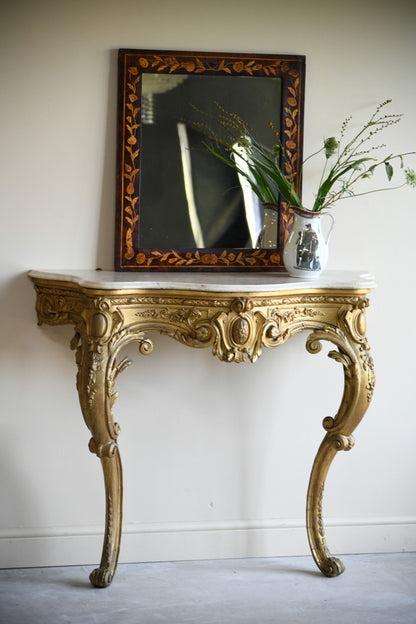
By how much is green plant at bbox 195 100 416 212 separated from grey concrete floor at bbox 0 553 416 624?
143 cm

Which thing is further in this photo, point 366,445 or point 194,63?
point 366,445

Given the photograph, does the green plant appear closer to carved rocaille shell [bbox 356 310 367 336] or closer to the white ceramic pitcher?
the white ceramic pitcher

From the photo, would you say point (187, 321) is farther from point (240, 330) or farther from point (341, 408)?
point (341, 408)

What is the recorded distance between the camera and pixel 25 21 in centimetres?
286

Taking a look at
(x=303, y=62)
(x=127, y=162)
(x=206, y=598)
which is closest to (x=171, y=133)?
(x=127, y=162)

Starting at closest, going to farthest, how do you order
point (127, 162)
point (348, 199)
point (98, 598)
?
point (98, 598) → point (127, 162) → point (348, 199)

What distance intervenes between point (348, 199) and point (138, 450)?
133cm

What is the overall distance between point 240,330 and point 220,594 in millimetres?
1013

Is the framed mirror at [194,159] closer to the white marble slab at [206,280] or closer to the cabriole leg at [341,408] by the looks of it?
the white marble slab at [206,280]

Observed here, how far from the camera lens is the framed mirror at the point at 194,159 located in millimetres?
2928

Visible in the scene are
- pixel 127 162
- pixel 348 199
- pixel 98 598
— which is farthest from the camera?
pixel 348 199

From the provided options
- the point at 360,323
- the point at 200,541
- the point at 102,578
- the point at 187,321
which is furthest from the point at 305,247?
the point at 102,578

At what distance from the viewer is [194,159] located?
2979mm

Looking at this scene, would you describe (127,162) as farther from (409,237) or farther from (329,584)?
(329,584)
